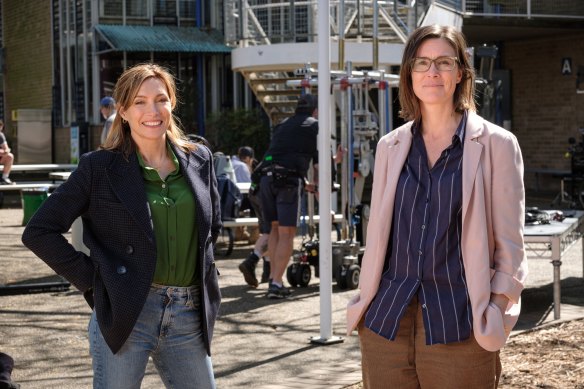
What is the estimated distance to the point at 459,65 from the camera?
3938mm

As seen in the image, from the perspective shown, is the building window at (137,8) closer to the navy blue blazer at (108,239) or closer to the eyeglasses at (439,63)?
the navy blue blazer at (108,239)

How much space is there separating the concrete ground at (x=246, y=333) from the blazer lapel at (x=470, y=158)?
3.22 m

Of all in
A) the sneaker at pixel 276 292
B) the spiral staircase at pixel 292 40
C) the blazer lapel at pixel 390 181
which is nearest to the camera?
the blazer lapel at pixel 390 181

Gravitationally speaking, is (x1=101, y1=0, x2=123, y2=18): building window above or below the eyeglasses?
above

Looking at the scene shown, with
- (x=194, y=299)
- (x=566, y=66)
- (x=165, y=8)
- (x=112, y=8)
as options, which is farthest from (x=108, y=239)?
(x=165, y=8)

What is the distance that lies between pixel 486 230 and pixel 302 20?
19.1 meters

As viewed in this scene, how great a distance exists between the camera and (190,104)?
30.1 metres

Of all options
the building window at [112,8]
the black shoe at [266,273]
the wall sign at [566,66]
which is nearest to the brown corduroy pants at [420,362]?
the black shoe at [266,273]

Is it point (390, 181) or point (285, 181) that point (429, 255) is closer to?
point (390, 181)

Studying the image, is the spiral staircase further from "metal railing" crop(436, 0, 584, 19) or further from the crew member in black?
the crew member in black

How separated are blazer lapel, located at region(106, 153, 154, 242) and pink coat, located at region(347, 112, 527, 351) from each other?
78cm

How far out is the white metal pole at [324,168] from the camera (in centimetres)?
780

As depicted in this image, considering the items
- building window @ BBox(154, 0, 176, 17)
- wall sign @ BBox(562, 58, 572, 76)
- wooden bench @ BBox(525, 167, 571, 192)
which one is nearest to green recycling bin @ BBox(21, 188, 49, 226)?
building window @ BBox(154, 0, 176, 17)

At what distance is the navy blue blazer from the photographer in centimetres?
394
